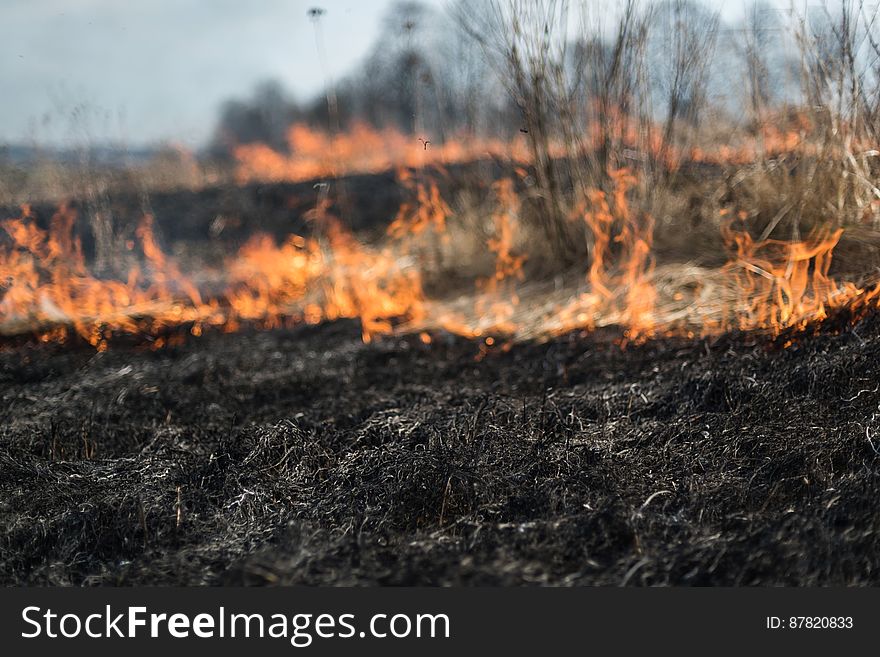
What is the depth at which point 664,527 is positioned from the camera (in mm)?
2119

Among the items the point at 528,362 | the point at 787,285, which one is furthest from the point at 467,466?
the point at 787,285

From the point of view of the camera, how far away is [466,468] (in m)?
2.54

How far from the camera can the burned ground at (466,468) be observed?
2006mm

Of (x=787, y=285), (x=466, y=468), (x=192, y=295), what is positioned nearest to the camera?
(x=466, y=468)

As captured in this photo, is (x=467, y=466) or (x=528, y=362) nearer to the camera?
(x=467, y=466)

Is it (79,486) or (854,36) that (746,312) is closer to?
(854,36)

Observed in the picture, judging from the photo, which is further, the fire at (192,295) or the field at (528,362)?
the fire at (192,295)

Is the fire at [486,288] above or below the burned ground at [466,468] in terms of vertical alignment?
above

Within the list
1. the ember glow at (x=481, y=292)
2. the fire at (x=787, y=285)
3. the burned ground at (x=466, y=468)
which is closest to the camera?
the burned ground at (x=466, y=468)

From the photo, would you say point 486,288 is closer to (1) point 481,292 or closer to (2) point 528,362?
(1) point 481,292

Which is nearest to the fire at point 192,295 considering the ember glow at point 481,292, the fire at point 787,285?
the ember glow at point 481,292

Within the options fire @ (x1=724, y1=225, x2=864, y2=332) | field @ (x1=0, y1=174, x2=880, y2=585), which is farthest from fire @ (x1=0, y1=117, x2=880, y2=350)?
field @ (x1=0, y1=174, x2=880, y2=585)

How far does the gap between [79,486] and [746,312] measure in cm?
303

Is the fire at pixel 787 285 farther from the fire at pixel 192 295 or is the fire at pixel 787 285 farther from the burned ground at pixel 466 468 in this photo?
the fire at pixel 192 295
